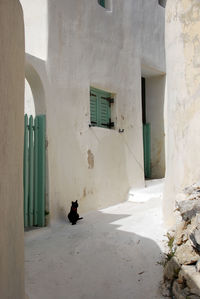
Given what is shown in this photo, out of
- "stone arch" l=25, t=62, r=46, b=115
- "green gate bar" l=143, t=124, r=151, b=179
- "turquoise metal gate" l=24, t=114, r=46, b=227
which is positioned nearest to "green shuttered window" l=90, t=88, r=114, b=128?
"stone arch" l=25, t=62, r=46, b=115

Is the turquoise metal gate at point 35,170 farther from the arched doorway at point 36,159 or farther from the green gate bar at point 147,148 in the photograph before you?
the green gate bar at point 147,148

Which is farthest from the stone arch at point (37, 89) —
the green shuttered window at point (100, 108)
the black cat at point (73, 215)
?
the black cat at point (73, 215)

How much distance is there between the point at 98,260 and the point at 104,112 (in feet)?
14.4

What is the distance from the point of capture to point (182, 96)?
4727 millimetres

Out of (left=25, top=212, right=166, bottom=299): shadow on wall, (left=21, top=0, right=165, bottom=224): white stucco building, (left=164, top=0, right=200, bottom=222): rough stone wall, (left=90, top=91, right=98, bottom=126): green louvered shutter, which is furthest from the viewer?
(left=90, top=91, right=98, bottom=126): green louvered shutter

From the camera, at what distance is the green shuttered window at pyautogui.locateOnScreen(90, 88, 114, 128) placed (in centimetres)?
767

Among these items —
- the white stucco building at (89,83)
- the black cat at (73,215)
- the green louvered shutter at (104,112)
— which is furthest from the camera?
the green louvered shutter at (104,112)

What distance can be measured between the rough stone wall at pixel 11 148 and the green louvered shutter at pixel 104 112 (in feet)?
17.4

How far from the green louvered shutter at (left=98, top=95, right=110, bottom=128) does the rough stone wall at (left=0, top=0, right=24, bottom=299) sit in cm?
531

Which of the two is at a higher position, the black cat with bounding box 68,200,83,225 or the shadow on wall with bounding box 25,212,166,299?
the black cat with bounding box 68,200,83,225

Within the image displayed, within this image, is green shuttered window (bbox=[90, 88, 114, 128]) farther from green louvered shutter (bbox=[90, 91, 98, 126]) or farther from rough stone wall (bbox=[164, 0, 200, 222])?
rough stone wall (bbox=[164, 0, 200, 222])

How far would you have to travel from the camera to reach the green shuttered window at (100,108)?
767 centimetres

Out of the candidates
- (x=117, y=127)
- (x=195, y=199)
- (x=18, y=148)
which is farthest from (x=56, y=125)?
(x=18, y=148)

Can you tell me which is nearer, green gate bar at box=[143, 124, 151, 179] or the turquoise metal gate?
the turquoise metal gate
